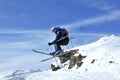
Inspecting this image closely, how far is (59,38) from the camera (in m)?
22.6

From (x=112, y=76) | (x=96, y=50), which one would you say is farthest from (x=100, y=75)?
(x=96, y=50)

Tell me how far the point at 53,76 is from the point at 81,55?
5890 mm

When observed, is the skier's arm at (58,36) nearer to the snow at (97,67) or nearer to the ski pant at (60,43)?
the ski pant at (60,43)

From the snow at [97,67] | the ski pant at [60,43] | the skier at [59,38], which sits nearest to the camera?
the snow at [97,67]

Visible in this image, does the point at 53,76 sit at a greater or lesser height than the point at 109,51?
lesser

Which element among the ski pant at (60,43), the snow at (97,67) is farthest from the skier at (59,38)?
the snow at (97,67)

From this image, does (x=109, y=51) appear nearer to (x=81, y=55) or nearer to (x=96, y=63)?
(x=96, y=63)

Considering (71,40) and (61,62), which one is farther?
(61,62)

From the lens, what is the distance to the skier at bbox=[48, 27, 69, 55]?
22.3 metres

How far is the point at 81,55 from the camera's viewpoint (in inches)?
899

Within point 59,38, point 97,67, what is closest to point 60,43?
point 59,38

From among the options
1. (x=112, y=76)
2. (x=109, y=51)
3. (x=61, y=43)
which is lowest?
(x=112, y=76)

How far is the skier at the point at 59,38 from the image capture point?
73.3 feet

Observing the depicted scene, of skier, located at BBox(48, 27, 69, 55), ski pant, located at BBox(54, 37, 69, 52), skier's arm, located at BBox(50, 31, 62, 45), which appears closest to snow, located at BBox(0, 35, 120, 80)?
ski pant, located at BBox(54, 37, 69, 52)
